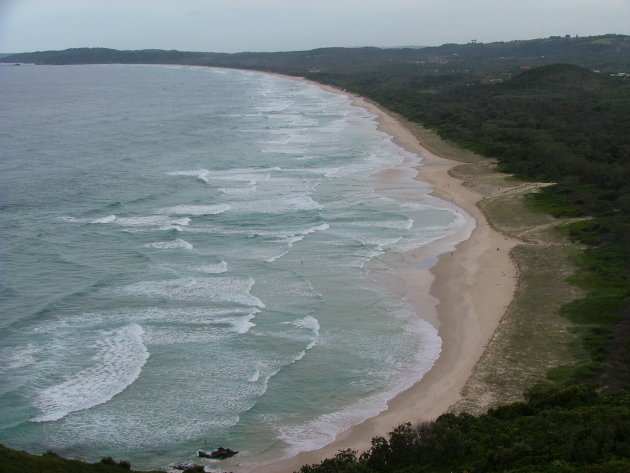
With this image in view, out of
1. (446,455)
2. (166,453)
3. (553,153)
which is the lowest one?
(166,453)

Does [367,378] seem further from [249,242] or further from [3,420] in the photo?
[249,242]

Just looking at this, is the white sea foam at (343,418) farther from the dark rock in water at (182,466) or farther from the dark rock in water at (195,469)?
the dark rock in water at (182,466)

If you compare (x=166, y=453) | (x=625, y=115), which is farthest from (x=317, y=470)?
(x=625, y=115)

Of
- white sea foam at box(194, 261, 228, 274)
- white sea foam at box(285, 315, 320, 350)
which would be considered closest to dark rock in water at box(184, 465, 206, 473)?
white sea foam at box(285, 315, 320, 350)

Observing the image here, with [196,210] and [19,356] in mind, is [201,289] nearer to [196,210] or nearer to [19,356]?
[19,356]

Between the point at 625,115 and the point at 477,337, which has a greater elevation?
the point at 625,115

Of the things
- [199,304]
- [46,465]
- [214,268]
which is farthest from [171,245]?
[46,465]

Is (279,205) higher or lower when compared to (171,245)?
higher
